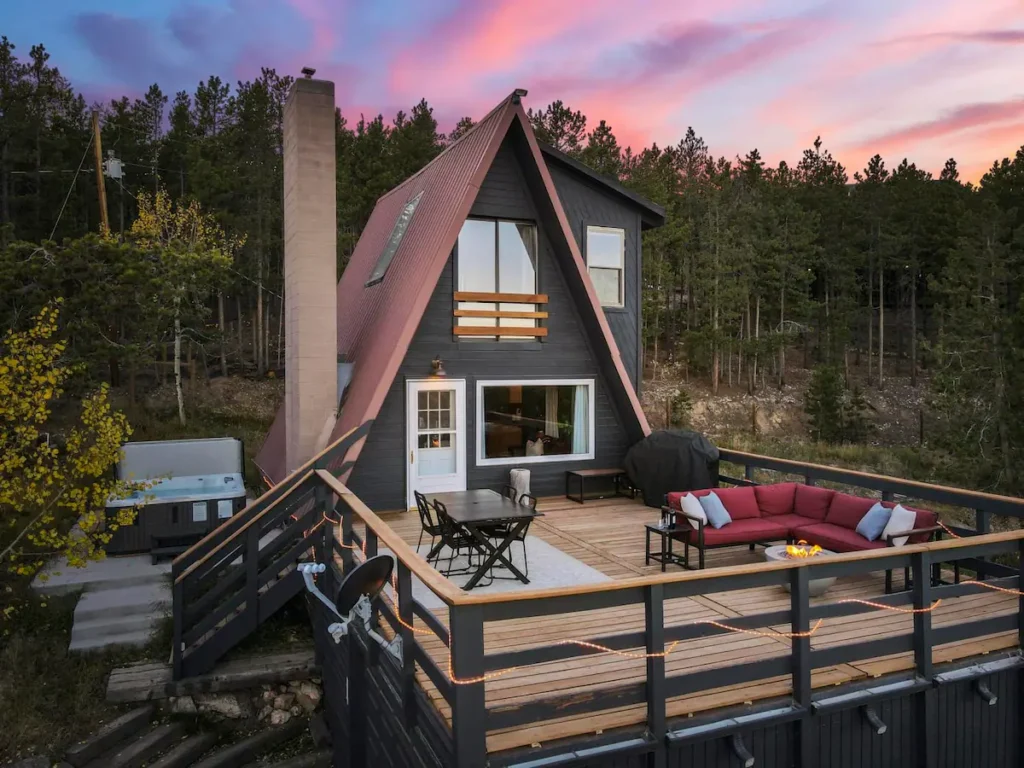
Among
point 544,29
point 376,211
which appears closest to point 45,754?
point 376,211

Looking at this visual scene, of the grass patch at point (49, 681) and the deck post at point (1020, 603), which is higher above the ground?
the deck post at point (1020, 603)

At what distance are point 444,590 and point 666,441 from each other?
655 centimetres

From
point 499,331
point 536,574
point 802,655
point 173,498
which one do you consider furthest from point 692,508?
point 173,498

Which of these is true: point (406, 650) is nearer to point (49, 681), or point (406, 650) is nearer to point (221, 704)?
point (221, 704)

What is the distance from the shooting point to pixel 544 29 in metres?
13.1

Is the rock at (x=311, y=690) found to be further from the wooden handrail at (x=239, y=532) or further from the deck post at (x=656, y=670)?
the deck post at (x=656, y=670)

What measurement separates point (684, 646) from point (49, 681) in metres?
6.28

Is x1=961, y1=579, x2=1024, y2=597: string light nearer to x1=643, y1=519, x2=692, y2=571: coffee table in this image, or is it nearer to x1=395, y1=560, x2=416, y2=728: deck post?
x1=643, y1=519, x2=692, y2=571: coffee table

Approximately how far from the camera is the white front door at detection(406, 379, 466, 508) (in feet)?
30.2

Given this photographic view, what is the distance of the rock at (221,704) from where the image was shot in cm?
643

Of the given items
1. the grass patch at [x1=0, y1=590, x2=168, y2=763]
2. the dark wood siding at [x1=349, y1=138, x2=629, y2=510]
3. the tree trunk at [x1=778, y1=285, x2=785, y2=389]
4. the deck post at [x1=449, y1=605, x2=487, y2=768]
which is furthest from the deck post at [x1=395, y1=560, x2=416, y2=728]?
the tree trunk at [x1=778, y1=285, x2=785, y2=389]

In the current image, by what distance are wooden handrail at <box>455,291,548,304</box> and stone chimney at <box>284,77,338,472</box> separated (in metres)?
1.80

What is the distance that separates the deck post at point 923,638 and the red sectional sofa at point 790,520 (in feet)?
4.68

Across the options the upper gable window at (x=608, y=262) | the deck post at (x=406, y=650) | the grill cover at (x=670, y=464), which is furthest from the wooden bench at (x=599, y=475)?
the deck post at (x=406, y=650)
